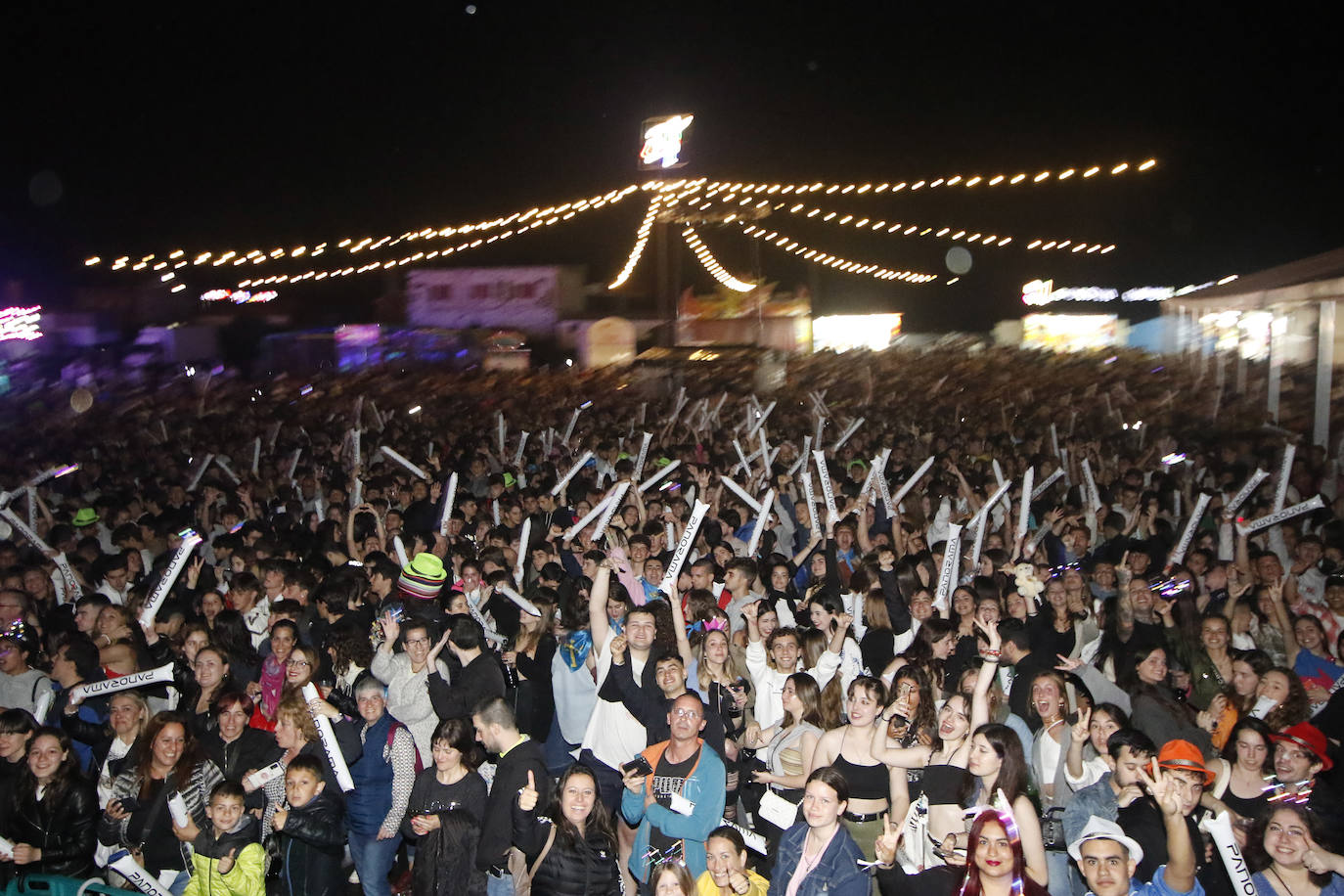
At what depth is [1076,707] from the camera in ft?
15.3

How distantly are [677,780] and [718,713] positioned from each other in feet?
2.00

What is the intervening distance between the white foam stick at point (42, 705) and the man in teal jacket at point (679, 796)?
9.04 feet

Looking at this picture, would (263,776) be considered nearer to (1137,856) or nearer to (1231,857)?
(1137,856)

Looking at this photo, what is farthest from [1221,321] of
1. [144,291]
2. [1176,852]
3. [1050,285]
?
[1050,285]

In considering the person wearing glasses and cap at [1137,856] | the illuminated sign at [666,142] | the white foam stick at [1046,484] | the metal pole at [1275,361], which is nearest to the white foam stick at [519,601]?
the person wearing glasses and cap at [1137,856]

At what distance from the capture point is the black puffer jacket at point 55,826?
14.2ft

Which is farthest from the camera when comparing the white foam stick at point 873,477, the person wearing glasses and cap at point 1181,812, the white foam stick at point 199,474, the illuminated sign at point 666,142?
the illuminated sign at point 666,142

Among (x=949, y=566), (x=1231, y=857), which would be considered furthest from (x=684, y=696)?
(x=949, y=566)

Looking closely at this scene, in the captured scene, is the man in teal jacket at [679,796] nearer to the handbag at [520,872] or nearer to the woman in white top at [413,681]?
the handbag at [520,872]

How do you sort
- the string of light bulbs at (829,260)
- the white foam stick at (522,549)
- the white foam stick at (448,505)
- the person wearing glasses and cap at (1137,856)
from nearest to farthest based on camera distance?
the person wearing glasses and cap at (1137,856) < the white foam stick at (522,549) < the white foam stick at (448,505) < the string of light bulbs at (829,260)

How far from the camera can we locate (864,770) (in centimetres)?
434

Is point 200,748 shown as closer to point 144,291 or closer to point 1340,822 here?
point 1340,822

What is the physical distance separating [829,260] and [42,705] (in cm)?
4197

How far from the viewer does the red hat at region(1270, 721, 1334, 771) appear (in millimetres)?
4141
